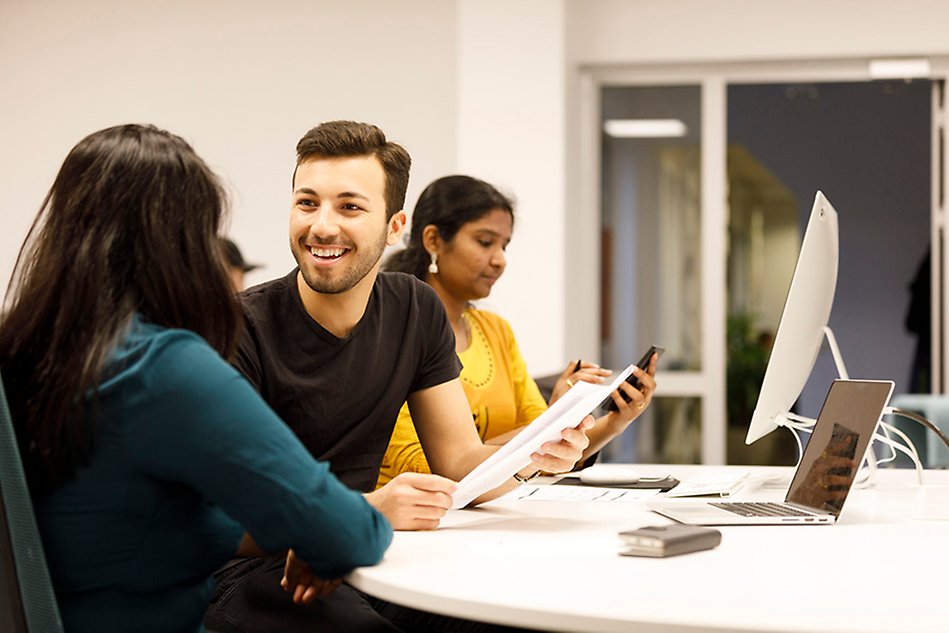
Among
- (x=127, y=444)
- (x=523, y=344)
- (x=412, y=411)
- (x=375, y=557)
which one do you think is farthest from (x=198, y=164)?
(x=523, y=344)

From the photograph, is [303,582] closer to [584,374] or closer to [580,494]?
[580,494]

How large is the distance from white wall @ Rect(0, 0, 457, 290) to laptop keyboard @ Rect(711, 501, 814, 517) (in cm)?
355

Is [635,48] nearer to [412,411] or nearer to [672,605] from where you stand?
[412,411]

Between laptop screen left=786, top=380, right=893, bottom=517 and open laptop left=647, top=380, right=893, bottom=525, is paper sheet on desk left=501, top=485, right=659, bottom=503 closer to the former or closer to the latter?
open laptop left=647, top=380, right=893, bottom=525

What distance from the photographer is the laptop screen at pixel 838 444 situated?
189 centimetres

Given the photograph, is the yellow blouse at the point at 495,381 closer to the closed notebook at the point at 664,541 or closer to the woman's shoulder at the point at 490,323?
the woman's shoulder at the point at 490,323

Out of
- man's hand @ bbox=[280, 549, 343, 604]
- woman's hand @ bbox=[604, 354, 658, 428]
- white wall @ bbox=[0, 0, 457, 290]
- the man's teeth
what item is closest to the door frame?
white wall @ bbox=[0, 0, 457, 290]

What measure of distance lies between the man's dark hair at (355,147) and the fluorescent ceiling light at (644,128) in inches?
137

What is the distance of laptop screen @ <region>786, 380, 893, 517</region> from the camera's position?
189cm

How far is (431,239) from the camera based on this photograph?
3.13m

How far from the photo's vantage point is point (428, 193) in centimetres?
322

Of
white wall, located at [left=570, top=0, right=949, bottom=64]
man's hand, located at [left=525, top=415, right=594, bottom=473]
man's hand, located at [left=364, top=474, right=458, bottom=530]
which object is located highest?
white wall, located at [left=570, top=0, right=949, bottom=64]

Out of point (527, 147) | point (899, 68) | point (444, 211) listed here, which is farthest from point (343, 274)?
point (899, 68)

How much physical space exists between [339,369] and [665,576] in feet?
2.77
